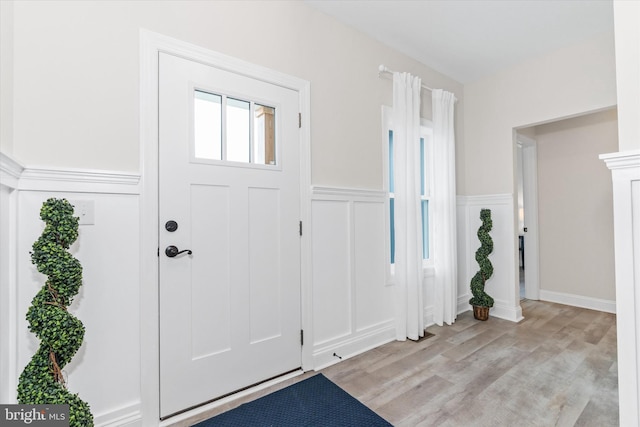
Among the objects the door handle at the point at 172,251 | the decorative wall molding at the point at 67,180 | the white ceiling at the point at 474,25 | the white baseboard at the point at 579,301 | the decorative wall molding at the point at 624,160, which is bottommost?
the white baseboard at the point at 579,301

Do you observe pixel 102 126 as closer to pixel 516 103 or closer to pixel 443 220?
pixel 443 220

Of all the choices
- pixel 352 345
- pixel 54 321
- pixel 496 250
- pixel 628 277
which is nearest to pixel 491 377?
pixel 352 345

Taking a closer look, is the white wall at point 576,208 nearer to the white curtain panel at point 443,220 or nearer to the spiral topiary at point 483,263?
the spiral topiary at point 483,263

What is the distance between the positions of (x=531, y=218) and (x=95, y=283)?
4873 mm

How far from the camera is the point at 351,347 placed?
8.13 ft

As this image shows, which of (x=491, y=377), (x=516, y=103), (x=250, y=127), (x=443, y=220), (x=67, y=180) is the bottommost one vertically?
(x=491, y=377)

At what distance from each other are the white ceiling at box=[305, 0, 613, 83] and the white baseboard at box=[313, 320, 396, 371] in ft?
8.27

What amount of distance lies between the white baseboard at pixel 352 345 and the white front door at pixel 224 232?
0.21m

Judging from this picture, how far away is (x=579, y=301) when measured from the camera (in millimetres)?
3754

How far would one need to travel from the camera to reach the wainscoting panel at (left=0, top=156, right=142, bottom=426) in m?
1.33

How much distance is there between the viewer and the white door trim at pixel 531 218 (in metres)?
4.10

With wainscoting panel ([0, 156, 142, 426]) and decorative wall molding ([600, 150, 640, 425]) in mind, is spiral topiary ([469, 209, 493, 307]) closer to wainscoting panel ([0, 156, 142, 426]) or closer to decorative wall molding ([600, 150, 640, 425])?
decorative wall molding ([600, 150, 640, 425])

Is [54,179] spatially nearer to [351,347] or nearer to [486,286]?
[351,347]

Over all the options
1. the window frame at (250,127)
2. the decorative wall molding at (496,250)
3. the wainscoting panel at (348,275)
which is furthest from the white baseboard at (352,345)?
the window frame at (250,127)
